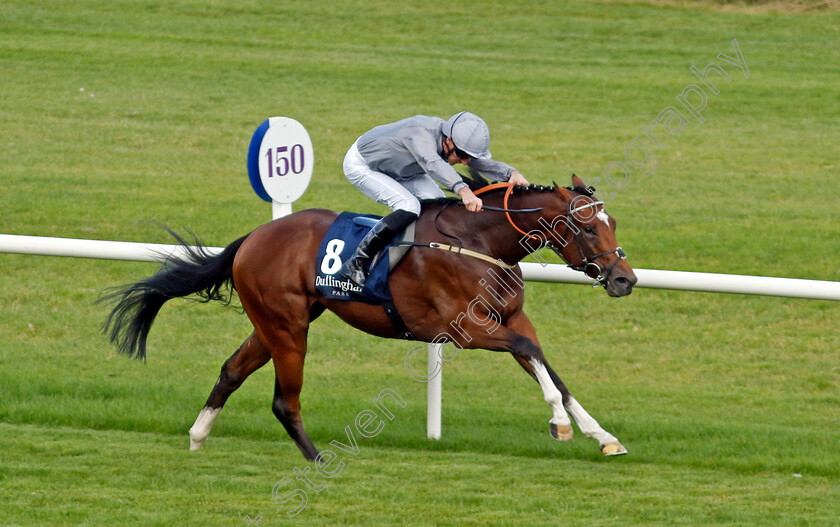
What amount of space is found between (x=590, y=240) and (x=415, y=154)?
3.16 feet

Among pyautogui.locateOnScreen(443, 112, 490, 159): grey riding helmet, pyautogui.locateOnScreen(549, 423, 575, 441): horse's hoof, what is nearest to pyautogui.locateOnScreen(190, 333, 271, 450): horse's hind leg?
pyautogui.locateOnScreen(443, 112, 490, 159): grey riding helmet

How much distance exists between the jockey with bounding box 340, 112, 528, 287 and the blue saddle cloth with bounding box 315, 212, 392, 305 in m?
0.05

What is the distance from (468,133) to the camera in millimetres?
5914

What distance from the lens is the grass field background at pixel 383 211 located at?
5.78m

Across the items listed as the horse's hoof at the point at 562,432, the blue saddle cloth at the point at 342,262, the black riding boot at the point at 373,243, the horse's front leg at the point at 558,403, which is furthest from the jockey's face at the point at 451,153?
the horse's hoof at the point at 562,432

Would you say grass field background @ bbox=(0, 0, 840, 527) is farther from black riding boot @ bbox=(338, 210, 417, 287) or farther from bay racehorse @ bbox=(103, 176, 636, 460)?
black riding boot @ bbox=(338, 210, 417, 287)

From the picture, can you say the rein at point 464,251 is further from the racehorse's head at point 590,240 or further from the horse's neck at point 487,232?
the racehorse's head at point 590,240

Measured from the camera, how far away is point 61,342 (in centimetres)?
859

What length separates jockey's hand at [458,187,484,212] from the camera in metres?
5.83

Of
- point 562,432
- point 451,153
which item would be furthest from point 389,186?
point 562,432

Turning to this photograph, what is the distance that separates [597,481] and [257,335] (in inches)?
76.9

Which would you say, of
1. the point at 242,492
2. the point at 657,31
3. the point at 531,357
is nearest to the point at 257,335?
the point at 242,492

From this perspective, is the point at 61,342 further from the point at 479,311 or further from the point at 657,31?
the point at 657,31

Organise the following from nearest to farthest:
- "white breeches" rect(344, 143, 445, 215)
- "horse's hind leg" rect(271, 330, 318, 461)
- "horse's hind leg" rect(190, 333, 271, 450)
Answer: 1. "white breeches" rect(344, 143, 445, 215)
2. "horse's hind leg" rect(271, 330, 318, 461)
3. "horse's hind leg" rect(190, 333, 271, 450)
